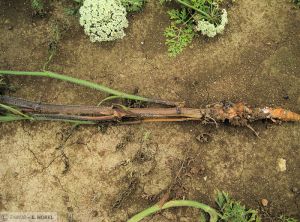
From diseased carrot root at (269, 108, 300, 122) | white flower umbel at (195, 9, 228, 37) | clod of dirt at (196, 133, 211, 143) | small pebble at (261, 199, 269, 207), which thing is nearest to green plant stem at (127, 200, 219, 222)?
small pebble at (261, 199, 269, 207)

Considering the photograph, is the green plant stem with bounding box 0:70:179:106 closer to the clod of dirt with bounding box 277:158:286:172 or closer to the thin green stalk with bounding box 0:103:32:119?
the thin green stalk with bounding box 0:103:32:119

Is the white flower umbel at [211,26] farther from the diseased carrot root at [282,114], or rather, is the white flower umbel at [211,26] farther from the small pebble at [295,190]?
the small pebble at [295,190]

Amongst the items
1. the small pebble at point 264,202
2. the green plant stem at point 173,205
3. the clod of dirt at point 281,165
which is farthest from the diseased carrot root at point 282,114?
the green plant stem at point 173,205

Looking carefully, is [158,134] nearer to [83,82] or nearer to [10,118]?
[83,82]

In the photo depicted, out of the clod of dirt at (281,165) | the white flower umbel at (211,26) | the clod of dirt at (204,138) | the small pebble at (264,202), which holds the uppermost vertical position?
the white flower umbel at (211,26)

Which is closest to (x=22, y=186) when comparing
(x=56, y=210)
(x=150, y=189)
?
(x=56, y=210)

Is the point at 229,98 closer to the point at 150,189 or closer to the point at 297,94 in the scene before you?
the point at 297,94

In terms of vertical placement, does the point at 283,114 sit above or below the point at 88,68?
below
